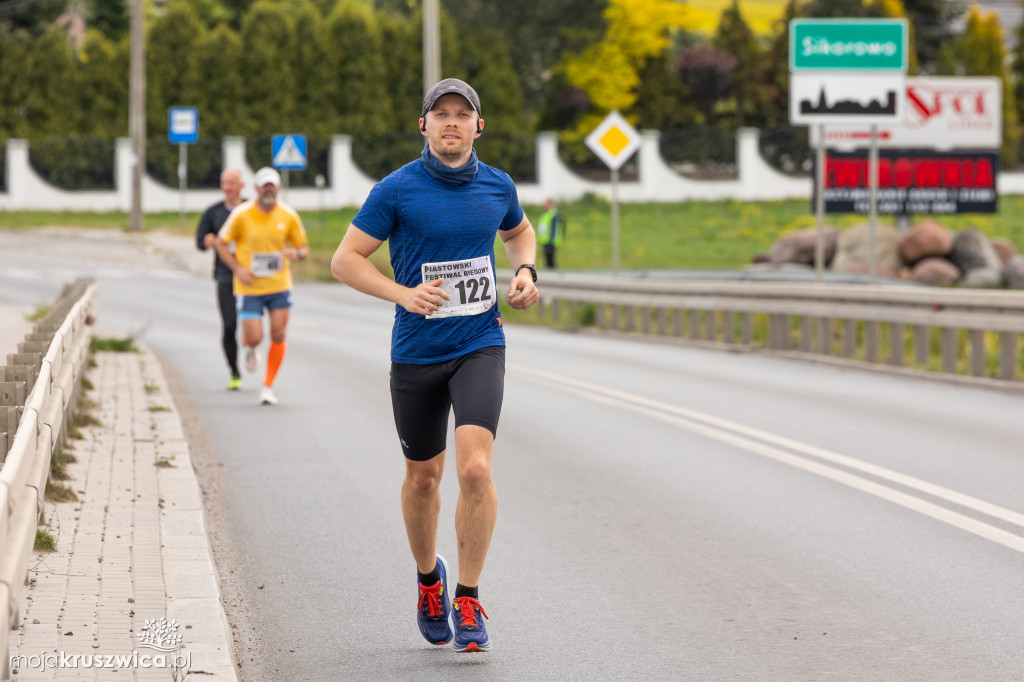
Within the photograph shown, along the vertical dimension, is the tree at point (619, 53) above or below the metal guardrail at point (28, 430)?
above

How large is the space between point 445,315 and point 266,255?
767 cm

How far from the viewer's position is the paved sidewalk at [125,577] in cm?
514

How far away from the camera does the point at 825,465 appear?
32.2 feet

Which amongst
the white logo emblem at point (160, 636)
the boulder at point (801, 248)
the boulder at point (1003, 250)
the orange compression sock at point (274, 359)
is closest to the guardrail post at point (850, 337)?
the orange compression sock at point (274, 359)

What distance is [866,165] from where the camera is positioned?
107 feet

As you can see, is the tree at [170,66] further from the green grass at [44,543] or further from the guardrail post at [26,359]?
the green grass at [44,543]

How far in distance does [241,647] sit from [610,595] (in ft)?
5.10

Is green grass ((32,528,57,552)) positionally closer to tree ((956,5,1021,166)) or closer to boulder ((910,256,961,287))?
boulder ((910,256,961,287))

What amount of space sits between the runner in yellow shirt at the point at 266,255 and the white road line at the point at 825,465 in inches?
105

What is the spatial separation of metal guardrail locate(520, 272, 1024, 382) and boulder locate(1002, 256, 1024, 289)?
11.4m

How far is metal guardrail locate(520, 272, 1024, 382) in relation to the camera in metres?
14.9

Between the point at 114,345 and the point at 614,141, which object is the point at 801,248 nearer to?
the point at 614,141

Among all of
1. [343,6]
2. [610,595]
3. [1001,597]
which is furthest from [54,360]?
[343,6]

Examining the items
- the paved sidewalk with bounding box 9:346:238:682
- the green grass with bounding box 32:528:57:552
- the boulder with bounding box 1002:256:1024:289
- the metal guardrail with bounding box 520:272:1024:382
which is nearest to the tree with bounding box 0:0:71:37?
the boulder with bounding box 1002:256:1024:289
